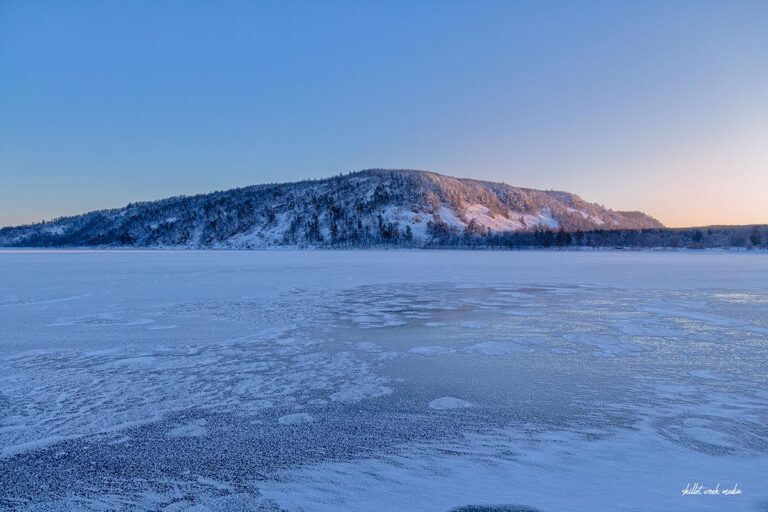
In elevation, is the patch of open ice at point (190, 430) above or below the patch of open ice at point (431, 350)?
below

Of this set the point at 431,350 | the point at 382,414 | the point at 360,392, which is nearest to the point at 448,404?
the point at 382,414

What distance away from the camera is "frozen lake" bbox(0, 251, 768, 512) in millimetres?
2871

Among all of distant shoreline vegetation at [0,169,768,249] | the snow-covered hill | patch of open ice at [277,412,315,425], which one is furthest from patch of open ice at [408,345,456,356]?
the snow-covered hill

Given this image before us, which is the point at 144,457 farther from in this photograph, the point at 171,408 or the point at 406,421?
the point at 406,421

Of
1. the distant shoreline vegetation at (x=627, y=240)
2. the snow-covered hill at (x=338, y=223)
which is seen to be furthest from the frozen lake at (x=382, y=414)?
the snow-covered hill at (x=338, y=223)

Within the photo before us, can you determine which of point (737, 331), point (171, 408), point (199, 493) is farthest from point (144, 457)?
point (737, 331)

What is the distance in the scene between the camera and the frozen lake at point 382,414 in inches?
113

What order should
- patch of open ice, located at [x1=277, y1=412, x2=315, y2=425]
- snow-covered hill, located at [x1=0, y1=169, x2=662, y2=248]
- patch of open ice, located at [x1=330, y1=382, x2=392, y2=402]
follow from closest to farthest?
patch of open ice, located at [x1=277, y1=412, x2=315, y2=425] < patch of open ice, located at [x1=330, y1=382, x2=392, y2=402] < snow-covered hill, located at [x1=0, y1=169, x2=662, y2=248]

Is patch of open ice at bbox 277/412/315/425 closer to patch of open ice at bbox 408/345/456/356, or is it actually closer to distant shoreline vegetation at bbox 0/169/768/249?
patch of open ice at bbox 408/345/456/356

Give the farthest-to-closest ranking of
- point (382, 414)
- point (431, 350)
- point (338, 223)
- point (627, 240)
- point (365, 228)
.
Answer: point (338, 223) < point (365, 228) < point (627, 240) < point (431, 350) < point (382, 414)

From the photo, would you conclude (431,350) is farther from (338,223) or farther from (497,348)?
(338,223)

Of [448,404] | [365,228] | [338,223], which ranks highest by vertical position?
[338,223]

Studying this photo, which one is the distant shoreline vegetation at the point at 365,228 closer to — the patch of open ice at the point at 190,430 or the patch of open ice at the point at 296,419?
the patch of open ice at the point at 296,419

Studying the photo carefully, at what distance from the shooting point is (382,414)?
4145 millimetres
